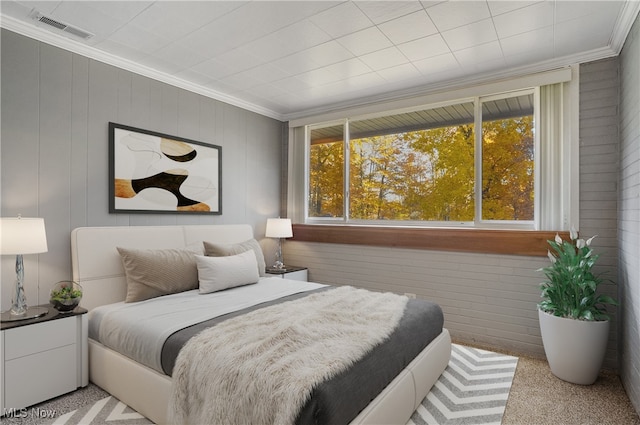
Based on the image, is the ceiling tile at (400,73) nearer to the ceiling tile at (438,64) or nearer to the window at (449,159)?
the ceiling tile at (438,64)

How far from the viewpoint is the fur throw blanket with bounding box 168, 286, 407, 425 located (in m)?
1.43

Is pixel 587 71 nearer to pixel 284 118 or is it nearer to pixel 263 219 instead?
pixel 284 118

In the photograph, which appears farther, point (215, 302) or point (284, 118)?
point (284, 118)

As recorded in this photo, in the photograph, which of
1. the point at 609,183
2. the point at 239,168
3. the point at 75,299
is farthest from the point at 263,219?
the point at 609,183

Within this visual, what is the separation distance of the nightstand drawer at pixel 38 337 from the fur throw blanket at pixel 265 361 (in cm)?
106

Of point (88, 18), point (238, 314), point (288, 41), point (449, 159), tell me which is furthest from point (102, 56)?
point (449, 159)

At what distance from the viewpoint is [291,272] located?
161 inches

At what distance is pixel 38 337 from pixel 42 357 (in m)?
0.13

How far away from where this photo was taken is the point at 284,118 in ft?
15.5

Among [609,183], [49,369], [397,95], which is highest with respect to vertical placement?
[397,95]

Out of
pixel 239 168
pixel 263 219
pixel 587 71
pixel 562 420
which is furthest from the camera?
pixel 263 219

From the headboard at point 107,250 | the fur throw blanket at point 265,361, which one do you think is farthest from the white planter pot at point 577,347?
the headboard at point 107,250

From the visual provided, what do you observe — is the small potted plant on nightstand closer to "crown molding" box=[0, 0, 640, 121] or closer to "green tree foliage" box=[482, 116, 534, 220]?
"crown molding" box=[0, 0, 640, 121]

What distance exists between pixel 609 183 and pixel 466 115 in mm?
1389
